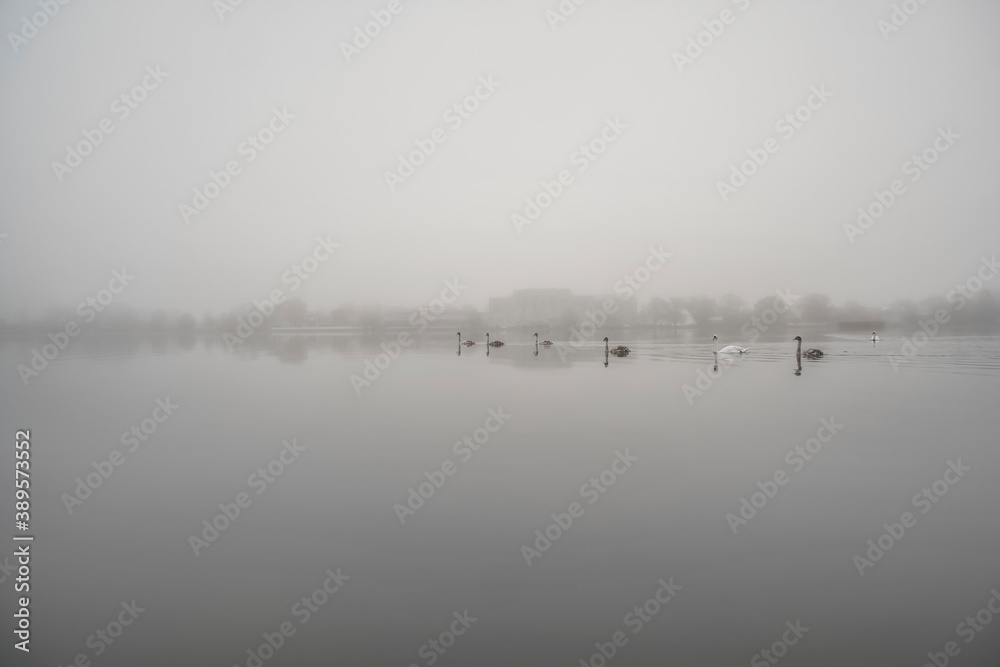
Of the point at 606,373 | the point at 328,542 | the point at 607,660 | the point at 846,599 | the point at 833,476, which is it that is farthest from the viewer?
the point at 606,373

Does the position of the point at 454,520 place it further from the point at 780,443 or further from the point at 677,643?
the point at 780,443

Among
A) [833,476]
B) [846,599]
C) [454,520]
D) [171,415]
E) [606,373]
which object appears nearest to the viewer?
[846,599]

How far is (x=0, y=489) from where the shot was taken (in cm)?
1244

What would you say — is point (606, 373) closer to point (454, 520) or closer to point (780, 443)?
point (780, 443)

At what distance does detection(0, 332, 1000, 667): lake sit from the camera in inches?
257

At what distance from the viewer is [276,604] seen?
23.6ft

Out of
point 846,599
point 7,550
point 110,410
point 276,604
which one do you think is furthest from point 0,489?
point 846,599

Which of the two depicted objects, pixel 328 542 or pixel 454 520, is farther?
pixel 454 520

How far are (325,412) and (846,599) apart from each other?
18379 mm

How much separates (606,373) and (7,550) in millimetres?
30025

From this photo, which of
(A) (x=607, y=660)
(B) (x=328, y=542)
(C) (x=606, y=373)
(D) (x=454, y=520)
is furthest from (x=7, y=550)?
(C) (x=606, y=373)

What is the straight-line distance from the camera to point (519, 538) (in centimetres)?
913

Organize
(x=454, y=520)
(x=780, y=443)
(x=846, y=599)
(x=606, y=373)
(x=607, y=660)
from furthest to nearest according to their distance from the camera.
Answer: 1. (x=606, y=373)
2. (x=780, y=443)
3. (x=454, y=520)
4. (x=846, y=599)
5. (x=607, y=660)

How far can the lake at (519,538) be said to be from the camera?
6520mm
